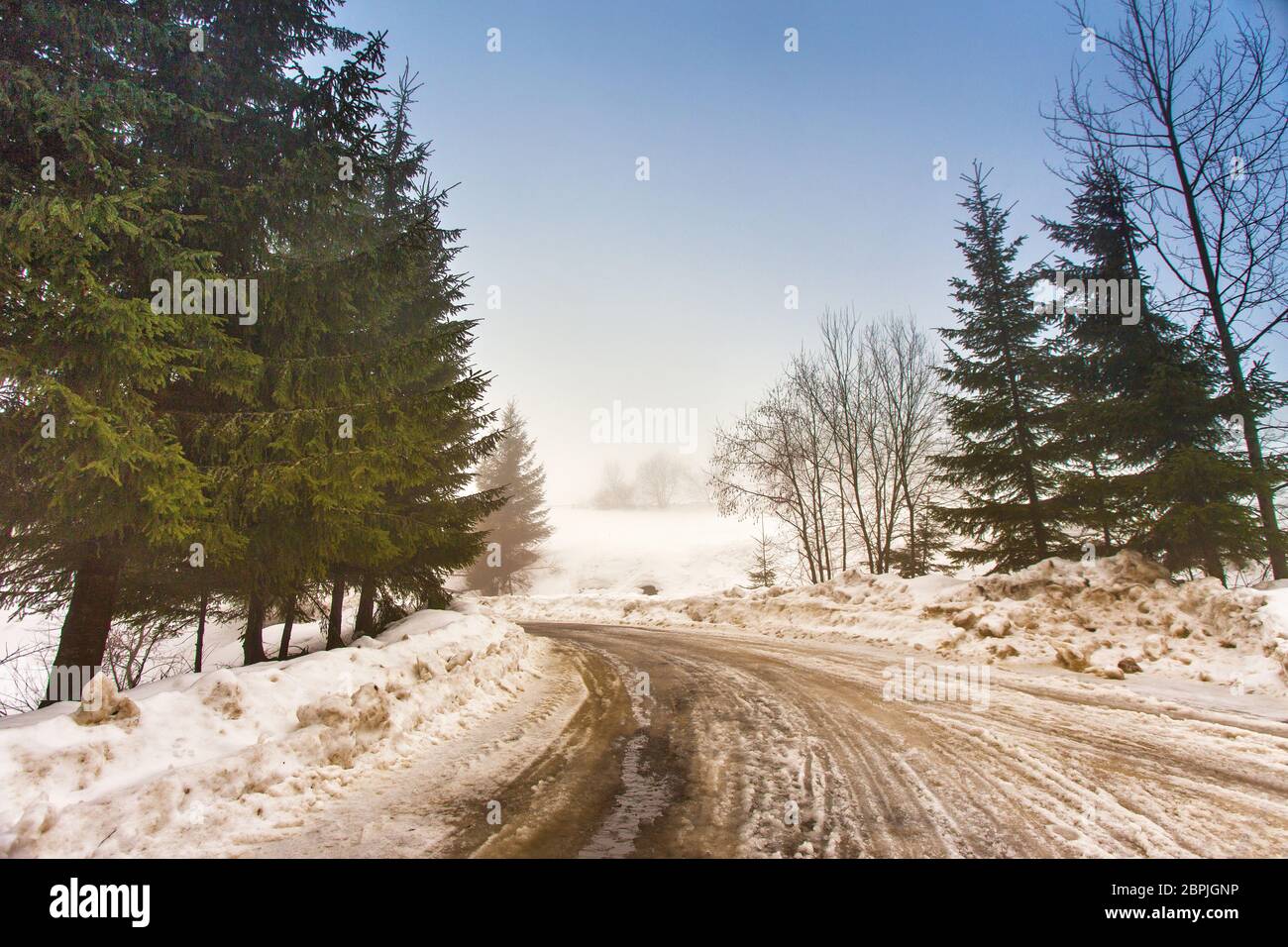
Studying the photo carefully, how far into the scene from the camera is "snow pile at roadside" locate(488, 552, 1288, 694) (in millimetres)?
6996

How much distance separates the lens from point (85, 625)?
5879 millimetres

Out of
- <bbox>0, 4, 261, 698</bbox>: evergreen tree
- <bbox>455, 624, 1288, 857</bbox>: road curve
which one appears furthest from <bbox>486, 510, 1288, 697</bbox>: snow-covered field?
<bbox>0, 4, 261, 698</bbox>: evergreen tree

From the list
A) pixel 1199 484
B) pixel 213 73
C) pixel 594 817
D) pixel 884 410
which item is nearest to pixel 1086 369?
pixel 1199 484

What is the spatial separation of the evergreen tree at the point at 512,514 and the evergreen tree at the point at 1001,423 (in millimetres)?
24095

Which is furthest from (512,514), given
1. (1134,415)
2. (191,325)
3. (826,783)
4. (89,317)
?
(826,783)

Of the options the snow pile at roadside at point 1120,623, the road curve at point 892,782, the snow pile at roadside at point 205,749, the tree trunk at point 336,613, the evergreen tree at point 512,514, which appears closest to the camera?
the road curve at point 892,782

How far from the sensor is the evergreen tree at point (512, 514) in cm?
3206

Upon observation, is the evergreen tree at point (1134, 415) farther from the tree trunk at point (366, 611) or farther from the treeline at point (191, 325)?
the tree trunk at point (366, 611)

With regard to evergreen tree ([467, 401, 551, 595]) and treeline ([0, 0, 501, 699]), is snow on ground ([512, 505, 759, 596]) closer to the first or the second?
evergreen tree ([467, 401, 551, 595])

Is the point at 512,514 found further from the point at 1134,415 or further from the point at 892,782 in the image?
the point at 892,782

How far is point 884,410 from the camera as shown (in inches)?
771

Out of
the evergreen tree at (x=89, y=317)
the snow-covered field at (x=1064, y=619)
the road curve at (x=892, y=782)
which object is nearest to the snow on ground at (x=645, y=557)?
the snow-covered field at (x=1064, y=619)

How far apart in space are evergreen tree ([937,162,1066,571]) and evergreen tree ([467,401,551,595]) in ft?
79.1

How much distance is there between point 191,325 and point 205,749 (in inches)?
176
